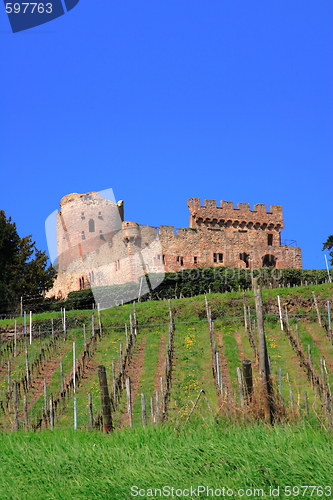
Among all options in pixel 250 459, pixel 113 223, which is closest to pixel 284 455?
pixel 250 459

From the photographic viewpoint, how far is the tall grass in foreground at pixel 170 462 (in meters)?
5.74

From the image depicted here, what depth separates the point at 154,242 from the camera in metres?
38.7

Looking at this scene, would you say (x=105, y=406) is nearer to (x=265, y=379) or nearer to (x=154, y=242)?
(x=265, y=379)

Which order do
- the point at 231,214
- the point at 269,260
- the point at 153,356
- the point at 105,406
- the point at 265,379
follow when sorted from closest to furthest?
the point at 265,379
the point at 105,406
the point at 153,356
the point at 269,260
the point at 231,214

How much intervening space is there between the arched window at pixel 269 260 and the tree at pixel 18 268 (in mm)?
16119

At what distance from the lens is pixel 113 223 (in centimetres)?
4494

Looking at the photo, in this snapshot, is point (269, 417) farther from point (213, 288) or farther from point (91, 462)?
point (213, 288)

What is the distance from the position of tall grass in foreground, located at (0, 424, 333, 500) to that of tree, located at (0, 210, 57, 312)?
25062mm

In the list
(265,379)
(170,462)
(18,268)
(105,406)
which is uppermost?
(18,268)

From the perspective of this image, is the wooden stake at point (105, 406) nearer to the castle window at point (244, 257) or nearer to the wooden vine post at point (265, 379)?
the wooden vine post at point (265, 379)

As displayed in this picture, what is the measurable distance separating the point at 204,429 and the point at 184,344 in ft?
47.9


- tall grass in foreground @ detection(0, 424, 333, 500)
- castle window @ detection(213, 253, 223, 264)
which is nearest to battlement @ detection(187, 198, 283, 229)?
castle window @ detection(213, 253, 223, 264)

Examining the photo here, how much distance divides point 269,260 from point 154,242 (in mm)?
9529

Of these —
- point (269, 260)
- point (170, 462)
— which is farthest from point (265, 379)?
point (269, 260)
